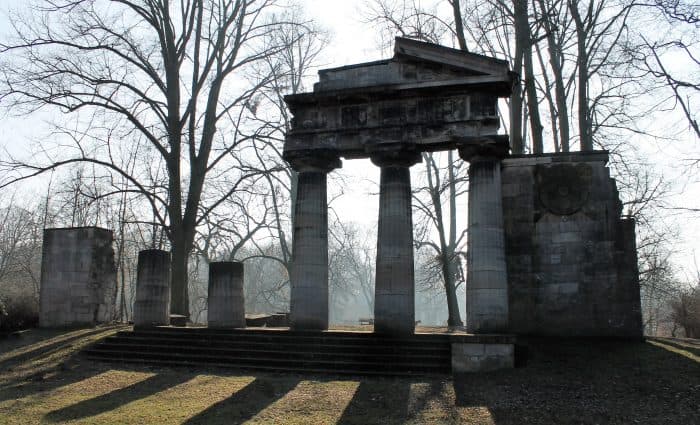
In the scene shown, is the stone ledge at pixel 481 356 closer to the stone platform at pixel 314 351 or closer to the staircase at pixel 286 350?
the stone platform at pixel 314 351

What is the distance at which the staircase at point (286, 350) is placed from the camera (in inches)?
569

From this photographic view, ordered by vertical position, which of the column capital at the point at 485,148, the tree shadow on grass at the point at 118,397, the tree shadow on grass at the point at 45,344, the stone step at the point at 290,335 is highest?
the column capital at the point at 485,148

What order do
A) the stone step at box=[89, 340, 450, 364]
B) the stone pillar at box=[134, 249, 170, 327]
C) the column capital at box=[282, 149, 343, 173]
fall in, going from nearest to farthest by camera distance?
the stone step at box=[89, 340, 450, 364] < the column capital at box=[282, 149, 343, 173] < the stone pillar at box=[134, 249, 170, 327]

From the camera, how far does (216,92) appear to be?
27.2 m

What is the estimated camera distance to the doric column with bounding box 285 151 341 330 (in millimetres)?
16938

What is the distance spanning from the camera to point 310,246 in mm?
17188

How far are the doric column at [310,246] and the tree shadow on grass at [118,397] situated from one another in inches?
151

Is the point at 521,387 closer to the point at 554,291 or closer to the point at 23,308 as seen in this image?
the point at 554,291

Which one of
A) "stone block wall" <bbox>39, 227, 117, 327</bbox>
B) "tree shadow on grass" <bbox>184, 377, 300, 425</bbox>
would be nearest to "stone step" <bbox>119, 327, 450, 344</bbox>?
"tree shadow on grass" <bbox>184, 377, 300, 425</bbox>

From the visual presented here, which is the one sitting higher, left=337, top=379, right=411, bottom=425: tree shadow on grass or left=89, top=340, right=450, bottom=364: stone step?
left=89, top=340, right=450, bottom=364: stone step

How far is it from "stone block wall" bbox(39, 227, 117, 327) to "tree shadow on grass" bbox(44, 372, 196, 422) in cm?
953

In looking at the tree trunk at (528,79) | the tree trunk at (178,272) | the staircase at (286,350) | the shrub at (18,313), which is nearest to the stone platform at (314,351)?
the staircase at (286,350)

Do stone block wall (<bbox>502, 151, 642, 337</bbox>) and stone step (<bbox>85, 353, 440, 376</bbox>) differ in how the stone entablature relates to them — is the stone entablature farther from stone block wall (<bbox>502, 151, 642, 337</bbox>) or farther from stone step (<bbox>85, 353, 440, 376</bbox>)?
stone step (<bbox>85, 353, 440, 376</bbox>)

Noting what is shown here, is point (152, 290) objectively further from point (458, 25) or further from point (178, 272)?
point (458, 25)
